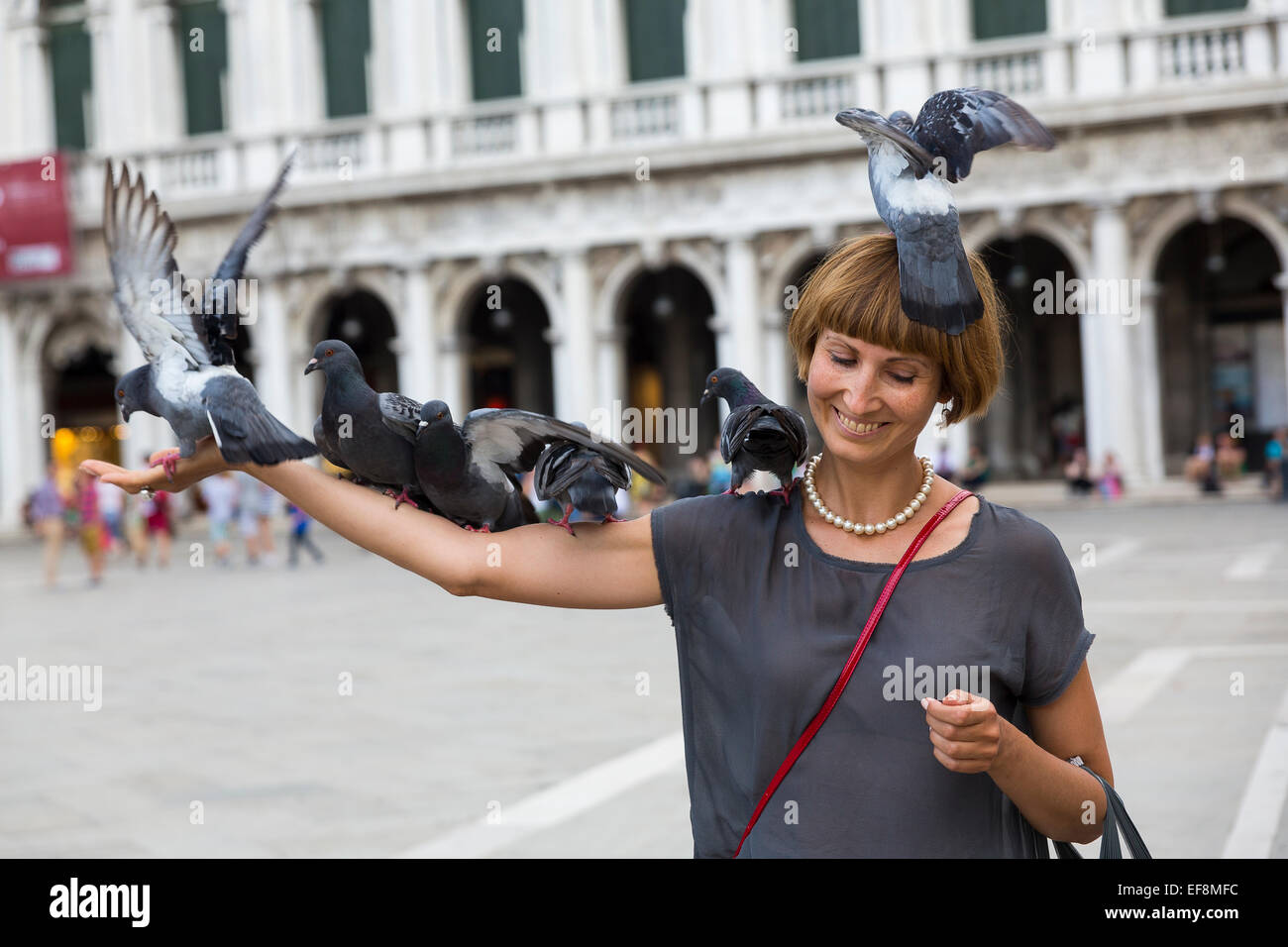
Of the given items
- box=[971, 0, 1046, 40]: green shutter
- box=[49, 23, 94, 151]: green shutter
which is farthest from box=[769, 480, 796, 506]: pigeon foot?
box=[49, 23, 94, 151]: green shutter

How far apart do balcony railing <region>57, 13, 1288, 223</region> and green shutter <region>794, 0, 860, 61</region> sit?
0.44 meters

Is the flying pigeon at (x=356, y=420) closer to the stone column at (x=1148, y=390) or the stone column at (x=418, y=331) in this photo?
the stone column at (x=1148, y=390)

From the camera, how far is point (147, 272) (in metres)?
2.01

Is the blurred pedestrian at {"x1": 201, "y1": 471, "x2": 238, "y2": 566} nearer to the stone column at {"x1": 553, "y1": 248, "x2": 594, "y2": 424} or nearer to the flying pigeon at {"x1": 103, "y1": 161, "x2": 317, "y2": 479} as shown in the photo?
the stone column at {"x1": 553, "y1": 248, "x2": 594, "y2": 424}

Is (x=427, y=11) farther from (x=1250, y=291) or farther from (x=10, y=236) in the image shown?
(x=1250, y=291)

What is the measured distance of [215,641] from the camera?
12.0m

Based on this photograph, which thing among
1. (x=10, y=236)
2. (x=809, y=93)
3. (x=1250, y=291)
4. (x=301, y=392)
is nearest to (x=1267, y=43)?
(x=1250, y=291)

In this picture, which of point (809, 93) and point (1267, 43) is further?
point (809, 93)

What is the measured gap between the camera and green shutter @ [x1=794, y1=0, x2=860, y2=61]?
2448cm

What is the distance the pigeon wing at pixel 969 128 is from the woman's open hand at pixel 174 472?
3.25 ft

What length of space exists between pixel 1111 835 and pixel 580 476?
84 centimetres

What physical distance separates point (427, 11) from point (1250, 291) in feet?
47.6

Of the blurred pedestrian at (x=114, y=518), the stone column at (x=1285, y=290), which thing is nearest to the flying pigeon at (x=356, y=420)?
the blurred pedestrian at (x=114, y=518)
